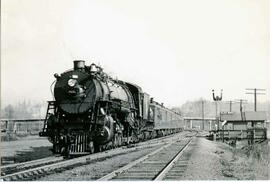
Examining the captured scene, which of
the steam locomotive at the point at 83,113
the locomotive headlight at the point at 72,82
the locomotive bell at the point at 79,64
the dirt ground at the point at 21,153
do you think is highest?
the locomotive bell at the point at 79,64

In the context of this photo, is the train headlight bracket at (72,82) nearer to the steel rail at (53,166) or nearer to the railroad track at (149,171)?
the steel rail at (53,166)

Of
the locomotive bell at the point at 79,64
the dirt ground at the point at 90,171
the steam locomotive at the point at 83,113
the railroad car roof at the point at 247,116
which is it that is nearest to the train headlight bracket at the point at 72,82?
the steam locomotive at the point at 83,113

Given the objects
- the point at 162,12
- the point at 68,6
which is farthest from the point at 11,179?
the point at 162,12

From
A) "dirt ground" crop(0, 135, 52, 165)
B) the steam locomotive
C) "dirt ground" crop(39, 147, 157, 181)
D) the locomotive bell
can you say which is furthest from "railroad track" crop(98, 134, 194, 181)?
"dirt ground" crop(0, 135, 52, 165)

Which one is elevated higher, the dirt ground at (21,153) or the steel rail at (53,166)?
the steel rail at (53,166)

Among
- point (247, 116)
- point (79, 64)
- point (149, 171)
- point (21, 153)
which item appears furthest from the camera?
point (247, 116)

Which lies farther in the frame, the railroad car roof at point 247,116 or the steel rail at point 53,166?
the railroad car roof at point 247,116

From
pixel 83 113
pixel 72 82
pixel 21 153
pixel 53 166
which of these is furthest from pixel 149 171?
pixel 21 153

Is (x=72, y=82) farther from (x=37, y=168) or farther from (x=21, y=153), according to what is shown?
(x=37, y=168)

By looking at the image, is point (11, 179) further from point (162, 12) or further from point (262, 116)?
point (262, 116)

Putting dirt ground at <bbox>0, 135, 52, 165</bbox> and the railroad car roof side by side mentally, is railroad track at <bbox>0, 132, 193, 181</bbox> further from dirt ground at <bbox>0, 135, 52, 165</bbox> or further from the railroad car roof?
the railroad car roof

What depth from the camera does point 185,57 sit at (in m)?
10.6

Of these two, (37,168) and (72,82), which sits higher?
(72,82)

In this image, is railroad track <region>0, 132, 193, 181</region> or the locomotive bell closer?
railroad track <region>0, 132, 193, 181</region>
